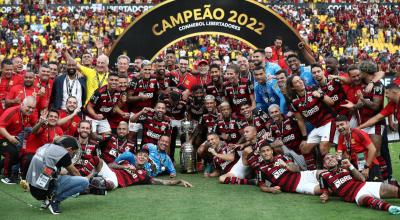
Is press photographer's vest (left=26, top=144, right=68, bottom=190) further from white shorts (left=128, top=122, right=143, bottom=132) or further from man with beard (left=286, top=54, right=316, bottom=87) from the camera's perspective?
man with beard (left=286, top=54, right=316, bottom=87)

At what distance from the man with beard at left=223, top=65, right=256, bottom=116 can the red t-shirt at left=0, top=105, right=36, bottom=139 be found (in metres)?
2.78

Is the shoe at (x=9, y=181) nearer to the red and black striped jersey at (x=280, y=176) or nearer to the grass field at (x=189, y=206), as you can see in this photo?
the grass field at (x=189, y=206)

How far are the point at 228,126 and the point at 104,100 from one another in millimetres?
1776

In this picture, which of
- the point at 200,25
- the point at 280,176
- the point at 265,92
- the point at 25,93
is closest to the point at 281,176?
the point at 280,176

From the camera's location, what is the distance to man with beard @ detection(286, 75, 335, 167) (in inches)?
352

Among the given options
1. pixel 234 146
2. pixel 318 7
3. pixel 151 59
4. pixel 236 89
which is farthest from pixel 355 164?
pixel 318 7

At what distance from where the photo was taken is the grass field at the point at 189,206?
7102mm

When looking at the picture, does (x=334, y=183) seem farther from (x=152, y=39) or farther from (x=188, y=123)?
(x=152, y=39)

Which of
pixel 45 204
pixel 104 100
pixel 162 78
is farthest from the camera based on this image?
pixel 162 78

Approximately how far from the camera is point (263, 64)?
411 inches

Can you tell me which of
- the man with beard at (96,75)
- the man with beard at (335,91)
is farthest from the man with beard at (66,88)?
the man with beard at (335,91)

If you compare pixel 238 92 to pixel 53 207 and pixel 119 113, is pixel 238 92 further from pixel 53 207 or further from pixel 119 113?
pixel 53 207

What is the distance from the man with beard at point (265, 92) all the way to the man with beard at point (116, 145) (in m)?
1.94

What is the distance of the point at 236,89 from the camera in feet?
33.5
